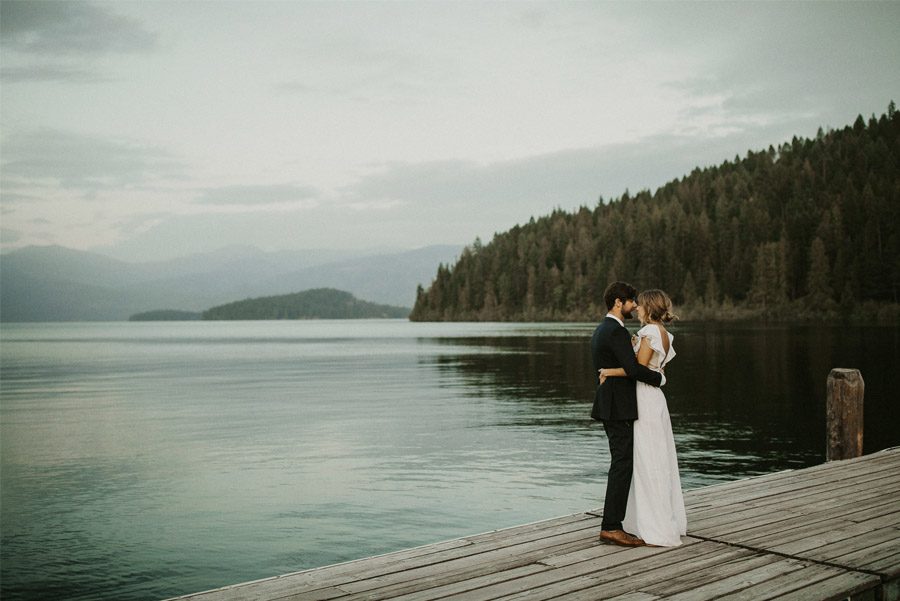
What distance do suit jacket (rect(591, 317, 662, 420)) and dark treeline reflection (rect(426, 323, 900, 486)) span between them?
910 cm

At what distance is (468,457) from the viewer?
20.4 m

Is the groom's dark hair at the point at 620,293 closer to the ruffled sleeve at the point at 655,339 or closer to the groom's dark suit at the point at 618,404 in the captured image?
the groom's dark suit at the point at 618,404

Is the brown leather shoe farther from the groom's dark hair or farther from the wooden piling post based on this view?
the wooden piling post

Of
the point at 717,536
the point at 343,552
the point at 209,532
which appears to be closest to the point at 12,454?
the point at 209,532

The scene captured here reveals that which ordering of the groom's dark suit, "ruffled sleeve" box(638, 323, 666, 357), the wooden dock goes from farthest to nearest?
"ruffled sleeve" box(638, 323, 666, 357) < the groom's dark suit < the wooden dock

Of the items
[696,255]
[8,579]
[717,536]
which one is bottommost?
[8,579]

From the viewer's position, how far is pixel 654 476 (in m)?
8.01

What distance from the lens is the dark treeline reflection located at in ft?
66.2

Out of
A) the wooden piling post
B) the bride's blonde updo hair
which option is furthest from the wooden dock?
the wooden piling post

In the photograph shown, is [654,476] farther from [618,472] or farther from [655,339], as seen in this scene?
[655,339]

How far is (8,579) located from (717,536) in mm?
10363

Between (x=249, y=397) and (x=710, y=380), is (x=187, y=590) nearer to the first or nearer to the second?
(x=249, y=397)

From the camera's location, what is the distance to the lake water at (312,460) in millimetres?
12828

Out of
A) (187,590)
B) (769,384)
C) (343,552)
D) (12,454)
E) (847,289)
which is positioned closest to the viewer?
(187,590)
